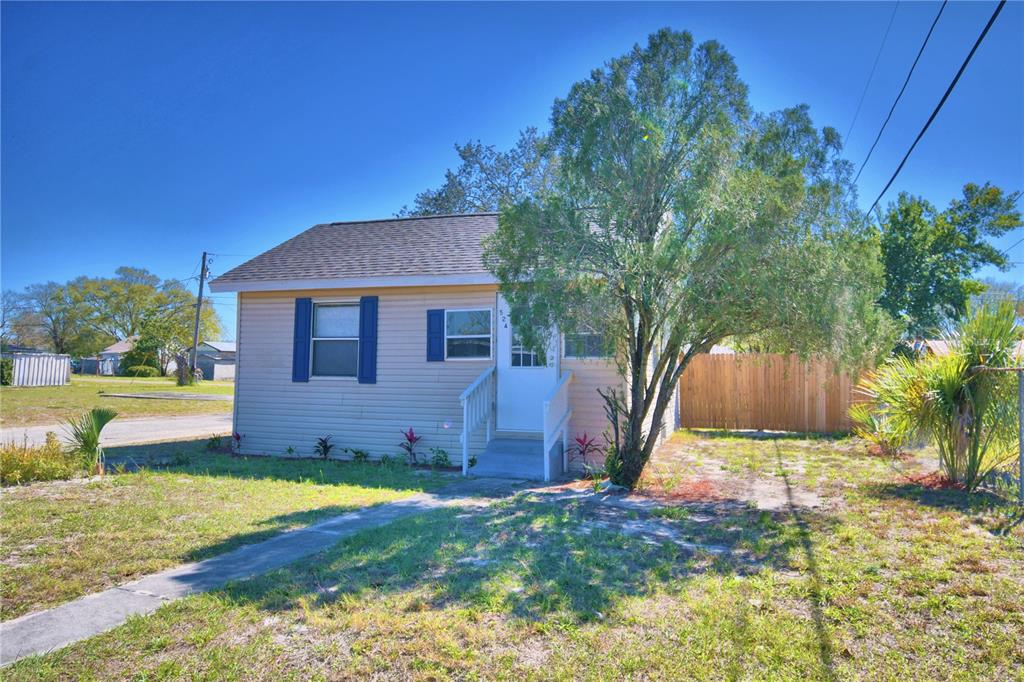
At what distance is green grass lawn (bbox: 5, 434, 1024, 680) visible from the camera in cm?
294

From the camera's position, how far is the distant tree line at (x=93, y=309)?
53.2 metres

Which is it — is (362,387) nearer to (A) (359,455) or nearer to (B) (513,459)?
(A) (359,455)

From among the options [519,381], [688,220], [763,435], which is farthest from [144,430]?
[763,435]

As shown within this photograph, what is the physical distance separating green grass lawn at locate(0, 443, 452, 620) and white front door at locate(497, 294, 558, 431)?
1.67 metres

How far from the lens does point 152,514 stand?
19.5 ft

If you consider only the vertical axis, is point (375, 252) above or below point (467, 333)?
above

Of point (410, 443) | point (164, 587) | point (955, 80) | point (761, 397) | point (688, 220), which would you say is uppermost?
point (955, 80)

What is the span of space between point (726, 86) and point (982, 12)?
157 inches

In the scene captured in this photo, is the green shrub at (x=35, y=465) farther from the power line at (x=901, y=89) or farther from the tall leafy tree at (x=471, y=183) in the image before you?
the tall leafy tree at (x=471, y=183)

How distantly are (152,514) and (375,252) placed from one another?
21.6 feet

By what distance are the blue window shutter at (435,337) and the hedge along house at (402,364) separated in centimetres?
2

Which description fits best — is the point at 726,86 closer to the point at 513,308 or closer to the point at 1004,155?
the point at 513,308

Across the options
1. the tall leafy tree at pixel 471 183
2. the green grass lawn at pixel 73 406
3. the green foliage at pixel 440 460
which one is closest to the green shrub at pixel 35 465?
the green foliage at pixel 440 460

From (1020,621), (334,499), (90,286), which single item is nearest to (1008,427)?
(1020,621)
